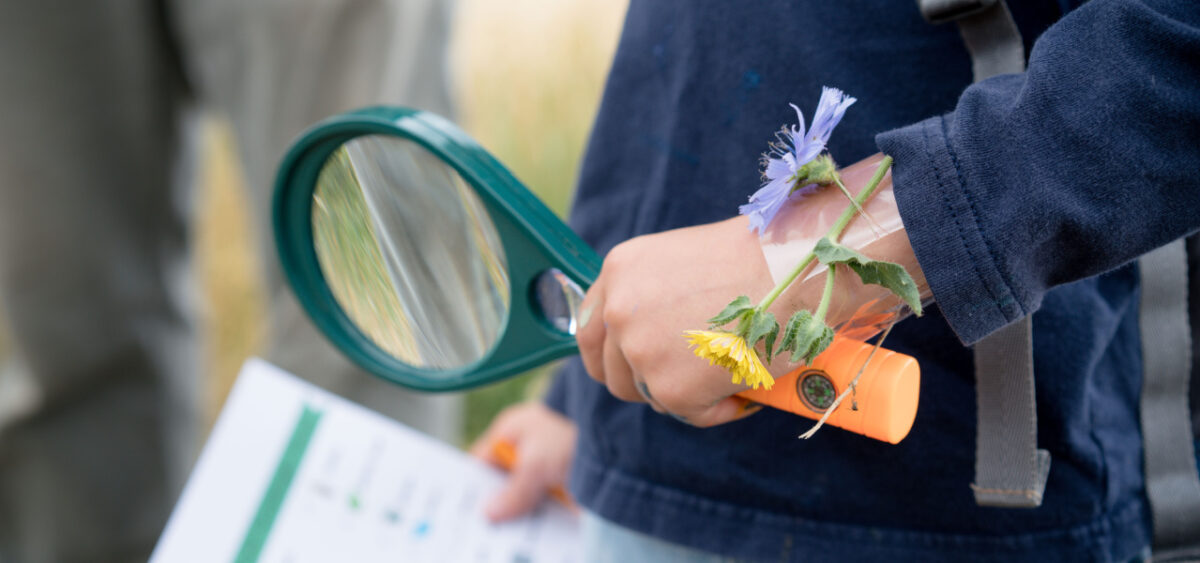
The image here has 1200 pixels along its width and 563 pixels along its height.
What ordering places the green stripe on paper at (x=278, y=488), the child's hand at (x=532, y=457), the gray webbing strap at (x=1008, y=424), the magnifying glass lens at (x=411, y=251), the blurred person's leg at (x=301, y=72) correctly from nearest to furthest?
the gray webbing strap at (x=1008, y=424) → the magnifying glass lens at (x=411, y=251) → the green stripe on paper at (x=278, y=488) → the child's hand at (x=532, y=457) → the blurred person's leg at (x=301, y=72)

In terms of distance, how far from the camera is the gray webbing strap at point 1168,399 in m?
0.56

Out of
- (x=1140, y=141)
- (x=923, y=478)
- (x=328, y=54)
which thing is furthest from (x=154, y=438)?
(x=1140, y=141)

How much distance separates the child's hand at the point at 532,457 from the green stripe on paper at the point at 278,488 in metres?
0.19

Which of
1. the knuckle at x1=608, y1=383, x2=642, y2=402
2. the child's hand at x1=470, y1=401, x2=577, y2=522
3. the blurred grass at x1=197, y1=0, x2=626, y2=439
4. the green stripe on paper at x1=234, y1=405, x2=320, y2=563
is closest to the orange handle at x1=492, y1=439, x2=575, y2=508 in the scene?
the child's hand at x1=470, y1=401, x2=577, y2=522

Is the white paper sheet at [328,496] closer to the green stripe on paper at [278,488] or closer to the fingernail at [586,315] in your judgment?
the green stripe on paper at [278,488]

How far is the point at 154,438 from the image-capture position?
1518mm

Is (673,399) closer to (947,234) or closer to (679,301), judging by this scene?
(679,301)

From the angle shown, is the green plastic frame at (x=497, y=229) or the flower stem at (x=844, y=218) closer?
the flower stem at (x=844, y=218)

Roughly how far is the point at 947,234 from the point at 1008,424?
0.16 meters

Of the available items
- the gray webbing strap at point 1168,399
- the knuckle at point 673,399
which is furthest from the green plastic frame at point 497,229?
the gray webbing strap at point 1168,399

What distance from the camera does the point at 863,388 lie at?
444mm

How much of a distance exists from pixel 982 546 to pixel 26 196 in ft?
4.40

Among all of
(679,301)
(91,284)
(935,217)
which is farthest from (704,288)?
(91,284)

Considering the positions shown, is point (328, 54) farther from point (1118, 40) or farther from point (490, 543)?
point (1118, 40)
